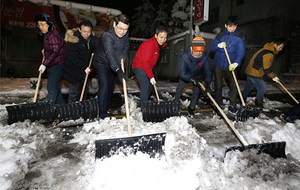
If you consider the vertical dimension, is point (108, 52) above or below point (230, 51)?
below

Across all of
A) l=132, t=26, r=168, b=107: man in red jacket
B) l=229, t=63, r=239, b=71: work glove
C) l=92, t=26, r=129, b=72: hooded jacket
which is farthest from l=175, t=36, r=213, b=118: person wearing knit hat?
l=92, t=26, r=129, b=72: hooded jacket

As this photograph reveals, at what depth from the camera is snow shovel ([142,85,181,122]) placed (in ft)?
9.32

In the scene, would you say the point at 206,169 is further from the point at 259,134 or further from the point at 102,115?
the point at 102,115

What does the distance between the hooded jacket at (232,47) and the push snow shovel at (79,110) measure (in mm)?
3015

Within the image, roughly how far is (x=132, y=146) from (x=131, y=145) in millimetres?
17

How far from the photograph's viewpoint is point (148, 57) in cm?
313

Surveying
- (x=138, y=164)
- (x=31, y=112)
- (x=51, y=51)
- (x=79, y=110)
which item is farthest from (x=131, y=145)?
(x=51, y=51)

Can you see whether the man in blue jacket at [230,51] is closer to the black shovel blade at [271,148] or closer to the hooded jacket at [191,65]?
the hooded jacket at [191,65]

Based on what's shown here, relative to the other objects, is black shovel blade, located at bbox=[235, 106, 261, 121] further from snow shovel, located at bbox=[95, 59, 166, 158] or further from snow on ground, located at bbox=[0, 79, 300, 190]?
snow shovel, located at bbox=[95, 59, 166, 158]

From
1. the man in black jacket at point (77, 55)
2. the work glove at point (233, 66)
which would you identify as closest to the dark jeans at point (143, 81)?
the man in black jacket at point (77, 55)

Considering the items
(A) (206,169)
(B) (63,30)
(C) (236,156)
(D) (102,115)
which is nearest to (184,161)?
(A) (206,169)

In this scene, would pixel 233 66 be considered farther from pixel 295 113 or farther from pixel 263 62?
pixel 295 113

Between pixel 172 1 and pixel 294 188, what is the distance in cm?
1968

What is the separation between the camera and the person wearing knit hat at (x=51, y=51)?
2.90 meters
